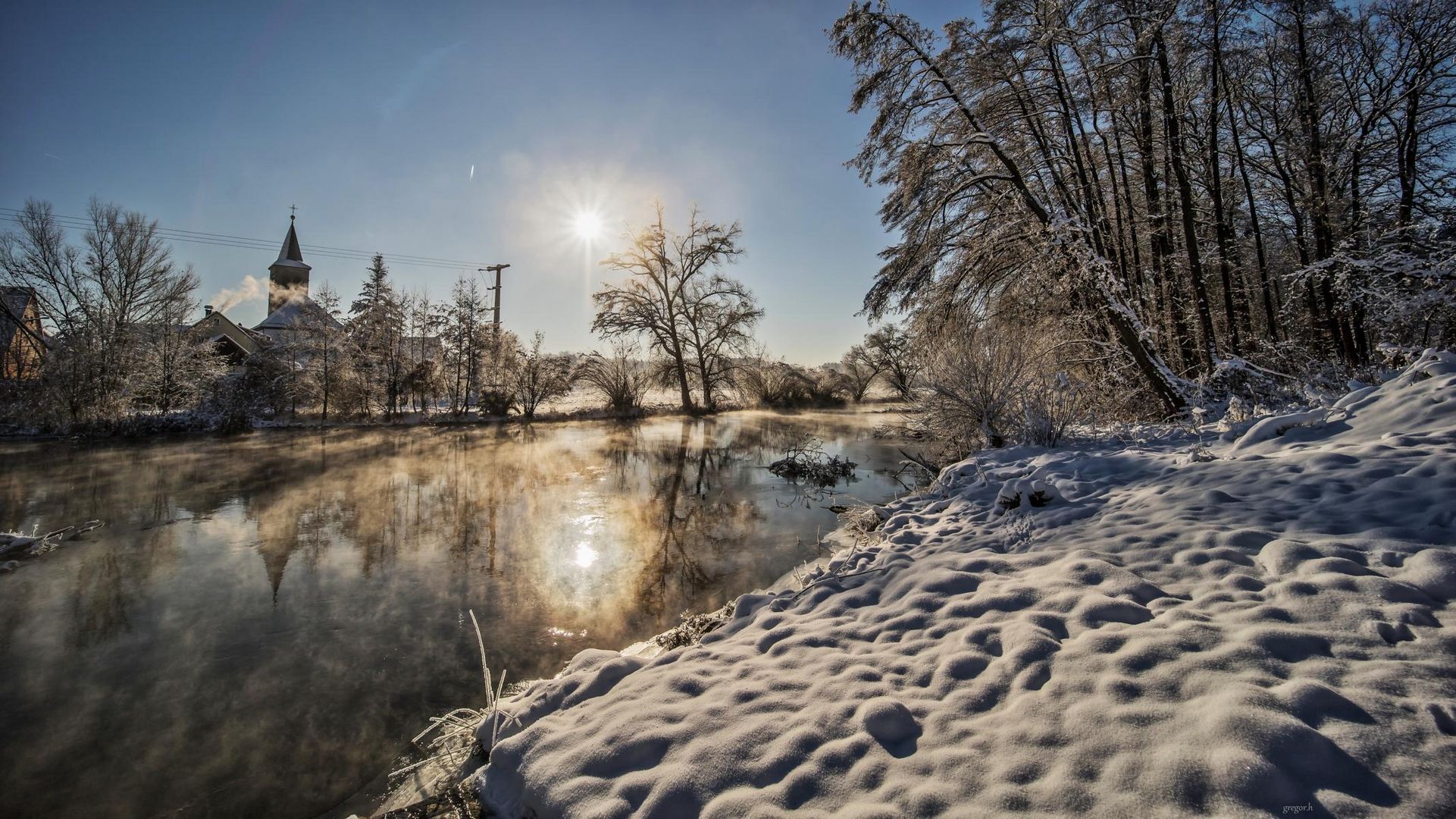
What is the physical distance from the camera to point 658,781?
6.29 feet

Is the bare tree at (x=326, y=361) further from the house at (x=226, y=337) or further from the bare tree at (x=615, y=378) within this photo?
the bare tree at (x=615, y=378)

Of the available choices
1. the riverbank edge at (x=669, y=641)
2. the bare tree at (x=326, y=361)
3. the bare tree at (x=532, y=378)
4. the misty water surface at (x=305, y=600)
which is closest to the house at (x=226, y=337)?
the bare tree at (x=326, y=361)

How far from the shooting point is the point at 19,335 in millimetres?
21406

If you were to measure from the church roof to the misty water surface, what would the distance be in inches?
1758

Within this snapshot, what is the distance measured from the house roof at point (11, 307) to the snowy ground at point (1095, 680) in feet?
104

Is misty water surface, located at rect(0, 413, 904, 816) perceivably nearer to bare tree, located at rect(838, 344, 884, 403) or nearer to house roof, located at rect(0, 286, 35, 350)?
house roof, located at rect(0, 286, 35, 350)

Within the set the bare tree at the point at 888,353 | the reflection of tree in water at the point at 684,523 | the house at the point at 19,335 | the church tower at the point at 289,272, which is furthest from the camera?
the church tower at the point at 289,272

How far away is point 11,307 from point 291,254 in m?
27.4

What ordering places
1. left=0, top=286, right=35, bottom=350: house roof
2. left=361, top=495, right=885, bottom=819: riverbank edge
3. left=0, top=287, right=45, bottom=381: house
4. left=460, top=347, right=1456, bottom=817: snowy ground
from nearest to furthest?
left=460, top=347, right=1456, bottom=817: snowy ground
left=361, top=495, right=885, bottom=819: riverbank edge
left=0, top=287, right=45, bottom=381: house
left=0, top=286, right=35, bottom=350: house roof

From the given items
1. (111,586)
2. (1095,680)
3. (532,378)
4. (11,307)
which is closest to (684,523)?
(1095,680)

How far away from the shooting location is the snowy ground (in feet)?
5.00

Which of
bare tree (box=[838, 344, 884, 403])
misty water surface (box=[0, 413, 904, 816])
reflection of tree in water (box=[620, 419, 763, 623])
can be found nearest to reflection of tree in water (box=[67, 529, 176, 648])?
misty water surface (box=[0, 413, 904, 816])

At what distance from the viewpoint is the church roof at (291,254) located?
4542cm

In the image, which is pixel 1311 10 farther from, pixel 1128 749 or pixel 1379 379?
pixel 1128 749
